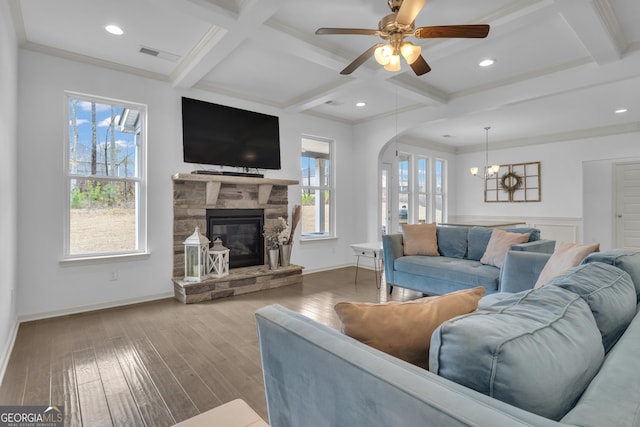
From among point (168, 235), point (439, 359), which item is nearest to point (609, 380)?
point (439, 359)

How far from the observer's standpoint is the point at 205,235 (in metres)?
4.34

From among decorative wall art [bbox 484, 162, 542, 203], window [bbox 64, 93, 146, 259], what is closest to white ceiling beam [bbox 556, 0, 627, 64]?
window [bbox 64, 93, 146, 259]

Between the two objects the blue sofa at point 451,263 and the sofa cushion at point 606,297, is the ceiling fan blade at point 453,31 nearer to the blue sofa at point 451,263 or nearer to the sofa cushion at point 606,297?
the sofa cushion at point 606,297

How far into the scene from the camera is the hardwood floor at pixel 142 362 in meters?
1.91

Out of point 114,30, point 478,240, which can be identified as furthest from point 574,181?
point 114,30

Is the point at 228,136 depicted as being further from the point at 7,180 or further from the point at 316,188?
the point at 7,180

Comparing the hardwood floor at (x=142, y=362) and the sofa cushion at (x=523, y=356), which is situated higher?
the sofa cushion at (x=523, y=356)

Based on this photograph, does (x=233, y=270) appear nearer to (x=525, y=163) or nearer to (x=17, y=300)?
(x=17, y=300)

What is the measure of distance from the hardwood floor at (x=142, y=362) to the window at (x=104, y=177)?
79cm

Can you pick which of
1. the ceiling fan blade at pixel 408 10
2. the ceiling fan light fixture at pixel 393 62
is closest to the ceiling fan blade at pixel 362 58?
the ceiling fan light fixture at pixel 393 62

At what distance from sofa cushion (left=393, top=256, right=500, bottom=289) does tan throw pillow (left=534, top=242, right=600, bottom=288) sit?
971 mm

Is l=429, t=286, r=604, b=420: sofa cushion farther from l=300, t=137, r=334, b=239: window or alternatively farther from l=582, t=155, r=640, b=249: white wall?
l=582, t=155, r=640, b=249: white wall

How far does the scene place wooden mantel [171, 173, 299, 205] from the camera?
3.98 meters

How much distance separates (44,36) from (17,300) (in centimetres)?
250
